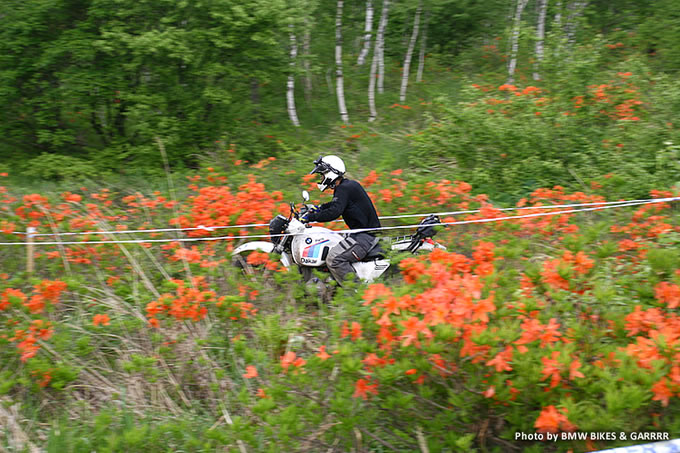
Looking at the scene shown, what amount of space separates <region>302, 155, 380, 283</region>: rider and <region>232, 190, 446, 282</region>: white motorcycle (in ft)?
0.36

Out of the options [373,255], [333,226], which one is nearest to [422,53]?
[333,226]

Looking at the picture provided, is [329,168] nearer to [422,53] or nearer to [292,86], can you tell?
[292,86]

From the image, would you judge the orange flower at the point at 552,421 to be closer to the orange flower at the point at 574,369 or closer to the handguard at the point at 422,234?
the orange flower at the point at 574,369

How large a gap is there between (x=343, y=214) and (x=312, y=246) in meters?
0.52

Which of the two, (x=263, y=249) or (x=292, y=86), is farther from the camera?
(x=292, y=86)

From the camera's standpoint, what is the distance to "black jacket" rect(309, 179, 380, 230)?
6.61 meters

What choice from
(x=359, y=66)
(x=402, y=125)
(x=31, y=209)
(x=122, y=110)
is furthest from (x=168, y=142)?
(x=359, y=66)

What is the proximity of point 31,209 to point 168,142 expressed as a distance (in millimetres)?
3311

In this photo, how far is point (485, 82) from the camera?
14570 millimetres

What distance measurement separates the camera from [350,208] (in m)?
6.76

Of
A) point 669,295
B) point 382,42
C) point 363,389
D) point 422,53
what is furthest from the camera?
point 422,53

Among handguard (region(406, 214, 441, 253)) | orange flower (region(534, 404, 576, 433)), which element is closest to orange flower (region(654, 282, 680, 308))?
orange flower (region(534, 404, 576, 433))

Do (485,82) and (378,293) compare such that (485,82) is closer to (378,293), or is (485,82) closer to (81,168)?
(81,168)

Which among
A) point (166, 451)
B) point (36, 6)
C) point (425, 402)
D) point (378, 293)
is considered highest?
point (36, 6)
